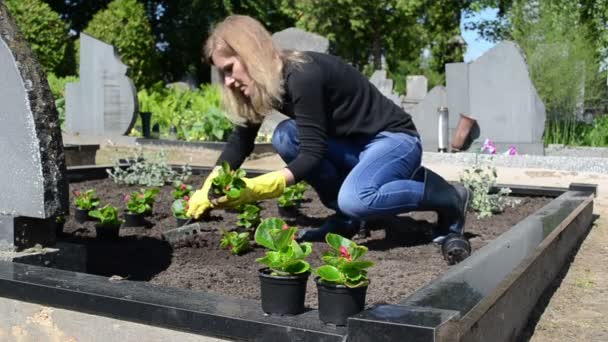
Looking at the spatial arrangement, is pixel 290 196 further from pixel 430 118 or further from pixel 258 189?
pixel 430 118

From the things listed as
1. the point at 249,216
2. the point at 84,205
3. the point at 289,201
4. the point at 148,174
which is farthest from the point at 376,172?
the point at 148,174

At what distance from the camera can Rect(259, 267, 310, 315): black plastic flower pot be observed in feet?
5.76

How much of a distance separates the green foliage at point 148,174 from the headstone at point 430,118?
588 cm

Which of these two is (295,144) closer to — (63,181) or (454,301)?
(63,181)

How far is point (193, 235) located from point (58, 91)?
36.9ft

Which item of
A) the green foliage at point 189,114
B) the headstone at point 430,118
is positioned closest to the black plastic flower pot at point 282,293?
the green foliage at point 189,114

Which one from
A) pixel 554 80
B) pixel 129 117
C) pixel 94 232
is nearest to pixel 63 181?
pixel 94 232

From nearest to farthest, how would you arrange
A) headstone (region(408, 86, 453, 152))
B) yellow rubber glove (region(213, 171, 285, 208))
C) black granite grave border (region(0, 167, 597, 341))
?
black granite grave border (region(0, 167, 597, 341)) < yellow rubber glove (region(213, 171, 285, 208)) < headstone (region(408, 86, 453, 152))

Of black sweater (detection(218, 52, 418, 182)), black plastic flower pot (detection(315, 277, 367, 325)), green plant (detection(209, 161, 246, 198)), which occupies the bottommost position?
black plastic flower pot (detection(315, 277, 367, 325))

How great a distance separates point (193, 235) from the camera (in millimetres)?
3391

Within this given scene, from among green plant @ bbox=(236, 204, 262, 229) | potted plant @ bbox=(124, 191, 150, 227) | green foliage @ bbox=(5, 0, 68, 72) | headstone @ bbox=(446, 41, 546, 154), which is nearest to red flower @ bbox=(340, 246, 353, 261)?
green plant @ bbox=(236, 204, 262, 229)

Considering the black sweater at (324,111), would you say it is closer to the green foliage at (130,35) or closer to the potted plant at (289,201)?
the potted plant at (289,201)

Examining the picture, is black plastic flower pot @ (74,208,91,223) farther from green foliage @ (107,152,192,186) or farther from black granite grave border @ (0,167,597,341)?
black granite grave border @ (0,167,597,341)

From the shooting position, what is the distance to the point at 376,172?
3.11 m
